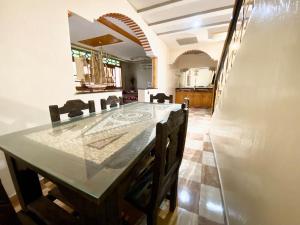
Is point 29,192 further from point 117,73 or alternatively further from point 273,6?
point 117,73

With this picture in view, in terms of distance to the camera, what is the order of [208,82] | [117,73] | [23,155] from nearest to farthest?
[23,155]
[208,82]
[117,73]

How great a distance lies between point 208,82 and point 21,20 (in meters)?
6.68

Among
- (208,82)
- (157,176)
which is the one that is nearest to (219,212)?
(157,176)

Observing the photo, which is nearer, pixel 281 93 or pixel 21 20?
pixel 281 93

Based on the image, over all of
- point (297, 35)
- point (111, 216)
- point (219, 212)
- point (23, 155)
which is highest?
point (297, 35)

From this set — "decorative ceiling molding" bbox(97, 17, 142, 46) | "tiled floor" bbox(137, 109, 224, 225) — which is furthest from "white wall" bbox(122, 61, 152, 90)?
"tiled floor" bbox(137, 109, 224, 225)

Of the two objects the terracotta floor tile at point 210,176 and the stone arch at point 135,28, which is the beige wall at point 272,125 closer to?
the terracotta floor tile at point 210,176

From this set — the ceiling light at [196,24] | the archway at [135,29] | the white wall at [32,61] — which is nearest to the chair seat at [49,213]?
the white wall at [32,61]

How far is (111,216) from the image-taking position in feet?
1.83

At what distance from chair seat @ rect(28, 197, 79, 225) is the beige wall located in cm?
92

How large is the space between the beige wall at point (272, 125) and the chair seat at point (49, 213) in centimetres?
92

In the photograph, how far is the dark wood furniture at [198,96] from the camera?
A: 6.08m

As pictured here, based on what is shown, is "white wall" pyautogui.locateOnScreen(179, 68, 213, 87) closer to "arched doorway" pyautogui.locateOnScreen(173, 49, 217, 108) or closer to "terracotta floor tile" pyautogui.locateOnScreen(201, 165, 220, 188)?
"arched doorway" pyautogui.locateOnScreen(173, 49, 217, 108)

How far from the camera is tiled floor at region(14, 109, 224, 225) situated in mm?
1156
